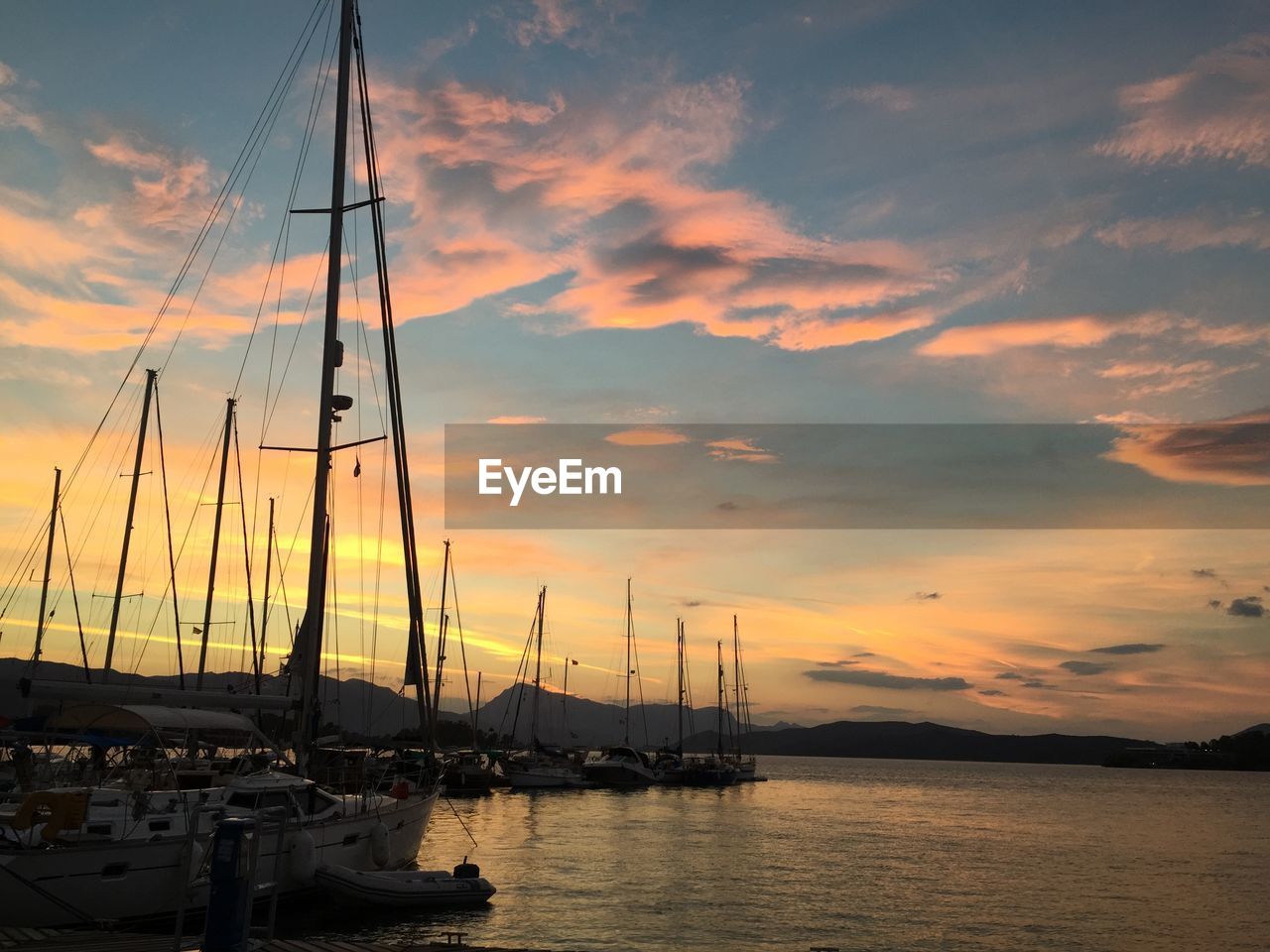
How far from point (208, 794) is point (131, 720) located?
3.23m

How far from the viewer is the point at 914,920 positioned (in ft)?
117

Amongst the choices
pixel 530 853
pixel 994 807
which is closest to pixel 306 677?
pixel 530 853

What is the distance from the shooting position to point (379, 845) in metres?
29.1

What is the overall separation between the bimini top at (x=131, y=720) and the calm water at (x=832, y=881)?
19.9 feet

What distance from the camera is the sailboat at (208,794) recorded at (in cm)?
2080

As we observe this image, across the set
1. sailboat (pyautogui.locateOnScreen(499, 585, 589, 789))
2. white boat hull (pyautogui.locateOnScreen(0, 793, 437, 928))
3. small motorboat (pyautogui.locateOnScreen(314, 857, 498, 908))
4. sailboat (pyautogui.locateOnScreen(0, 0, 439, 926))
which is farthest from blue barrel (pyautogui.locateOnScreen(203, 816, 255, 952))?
sailboat (pyautogui.locateOnScreen(499, 585, 589, 789))

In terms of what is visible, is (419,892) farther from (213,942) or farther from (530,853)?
(530,853)

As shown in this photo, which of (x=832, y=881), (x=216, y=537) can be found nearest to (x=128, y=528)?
(x=216, y=537)

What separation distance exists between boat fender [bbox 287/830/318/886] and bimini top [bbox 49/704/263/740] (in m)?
3.73

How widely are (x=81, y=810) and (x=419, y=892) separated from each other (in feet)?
33.5

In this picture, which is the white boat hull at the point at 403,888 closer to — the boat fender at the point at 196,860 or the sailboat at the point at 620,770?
the boat fender at the point at 196,860

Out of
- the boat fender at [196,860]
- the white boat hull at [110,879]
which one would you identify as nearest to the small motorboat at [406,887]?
the white boat hull at [110,879]

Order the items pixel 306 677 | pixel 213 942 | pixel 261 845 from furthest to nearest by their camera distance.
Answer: pixel 306 677, pixel 261 845, pixel 213 942

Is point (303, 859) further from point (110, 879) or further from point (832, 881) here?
point (832, 881)
